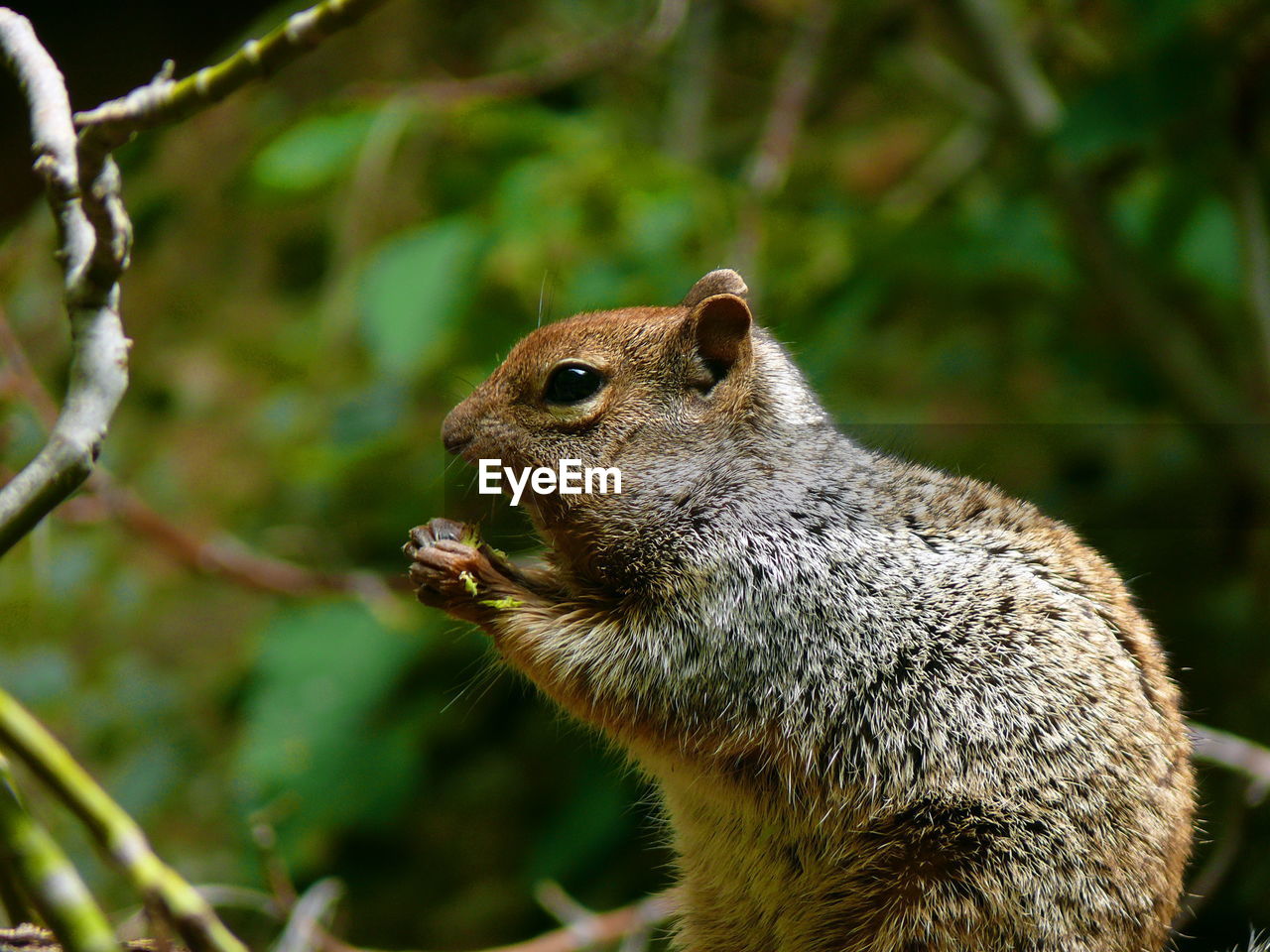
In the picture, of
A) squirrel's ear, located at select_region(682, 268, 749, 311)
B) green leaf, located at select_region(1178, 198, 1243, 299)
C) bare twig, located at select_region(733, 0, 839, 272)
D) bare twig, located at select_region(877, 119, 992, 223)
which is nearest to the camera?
squirrel's ear, located at select_region(682, 268, 749, 311)

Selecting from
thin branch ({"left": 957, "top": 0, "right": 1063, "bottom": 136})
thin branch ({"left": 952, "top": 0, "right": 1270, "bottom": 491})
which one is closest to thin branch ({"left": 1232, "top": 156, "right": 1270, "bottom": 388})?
thin branch ({"left": 952, "top": 0, "right": 1270, "bottom": 491})

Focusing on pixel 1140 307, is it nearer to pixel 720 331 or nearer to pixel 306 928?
pixel 720 331

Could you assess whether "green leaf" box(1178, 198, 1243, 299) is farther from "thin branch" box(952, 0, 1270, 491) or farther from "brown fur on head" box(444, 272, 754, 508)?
"brown fur on head" box(444, 272, 754, 508)

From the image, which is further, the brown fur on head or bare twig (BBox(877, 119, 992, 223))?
bare twig (BBox(877, 119, 992, 223))

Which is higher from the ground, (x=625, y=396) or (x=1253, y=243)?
(x=625, y=396)

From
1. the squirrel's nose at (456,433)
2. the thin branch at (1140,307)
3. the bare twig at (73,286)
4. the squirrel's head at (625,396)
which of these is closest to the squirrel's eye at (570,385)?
the squirrel's head at (625,396)

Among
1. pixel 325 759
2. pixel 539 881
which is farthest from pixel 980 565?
pixel 325 759

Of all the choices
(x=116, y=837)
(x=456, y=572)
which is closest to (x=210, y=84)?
(x=116, y=837)
